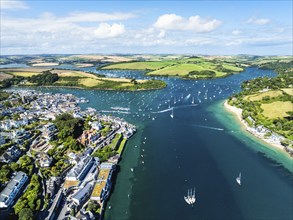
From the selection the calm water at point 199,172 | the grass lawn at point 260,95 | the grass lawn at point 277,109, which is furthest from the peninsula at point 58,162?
the grass lawn at point 260,95

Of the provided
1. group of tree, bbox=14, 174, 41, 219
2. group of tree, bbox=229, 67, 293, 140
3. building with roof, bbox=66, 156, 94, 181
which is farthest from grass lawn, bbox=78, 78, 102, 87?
group of tree, bbox=14, 174, 41, 219

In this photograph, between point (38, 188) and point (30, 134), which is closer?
point (38, 188)

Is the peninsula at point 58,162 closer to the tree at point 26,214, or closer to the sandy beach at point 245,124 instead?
the tree at point 26,214

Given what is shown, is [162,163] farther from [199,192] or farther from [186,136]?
[186,136]

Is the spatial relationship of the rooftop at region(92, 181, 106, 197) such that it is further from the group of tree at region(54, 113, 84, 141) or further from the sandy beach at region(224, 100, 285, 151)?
the sandy beach at region(224, 100, 285, 151)

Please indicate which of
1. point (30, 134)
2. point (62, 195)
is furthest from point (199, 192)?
point (30, 134)

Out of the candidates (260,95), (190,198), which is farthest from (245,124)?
(190,198)

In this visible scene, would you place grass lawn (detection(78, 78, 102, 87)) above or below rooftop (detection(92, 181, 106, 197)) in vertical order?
below
